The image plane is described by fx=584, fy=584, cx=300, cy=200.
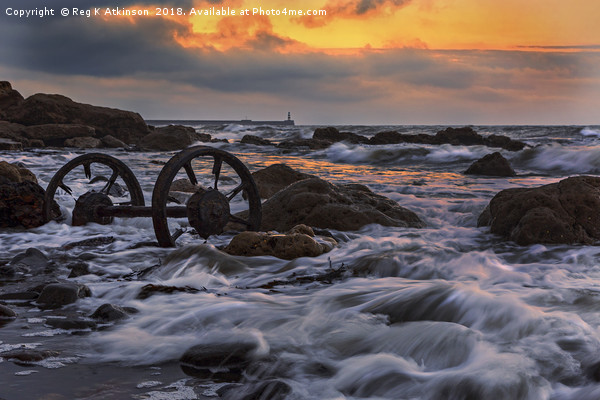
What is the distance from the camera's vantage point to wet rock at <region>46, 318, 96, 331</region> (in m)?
3.72

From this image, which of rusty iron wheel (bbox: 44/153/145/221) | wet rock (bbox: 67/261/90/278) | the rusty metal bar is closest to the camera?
wet rock (bbox: 67/261/90/278)

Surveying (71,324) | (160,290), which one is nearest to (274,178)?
(160,290)

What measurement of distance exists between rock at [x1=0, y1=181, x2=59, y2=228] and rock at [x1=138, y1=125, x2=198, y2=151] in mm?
25934

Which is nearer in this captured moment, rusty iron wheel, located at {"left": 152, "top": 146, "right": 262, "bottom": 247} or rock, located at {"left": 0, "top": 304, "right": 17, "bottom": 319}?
rock, located at {"left": 0, "top": 304, "right": 17, "bottom": 319}

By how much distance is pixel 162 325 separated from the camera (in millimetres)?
3846

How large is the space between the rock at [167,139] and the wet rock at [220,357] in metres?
31.1

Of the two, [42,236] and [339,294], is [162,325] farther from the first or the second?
[42,236]

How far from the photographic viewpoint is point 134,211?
6516 mm

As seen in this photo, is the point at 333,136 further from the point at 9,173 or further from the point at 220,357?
the point at 220,357

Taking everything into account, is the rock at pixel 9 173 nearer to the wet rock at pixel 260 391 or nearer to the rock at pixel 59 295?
the rock at pixel 59 295

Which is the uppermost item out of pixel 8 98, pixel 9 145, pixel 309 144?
pixel 8 98

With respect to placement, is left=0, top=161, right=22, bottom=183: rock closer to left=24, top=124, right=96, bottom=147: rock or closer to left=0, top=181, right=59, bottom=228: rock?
left=0, top=181, right=59, bottom=228: rock

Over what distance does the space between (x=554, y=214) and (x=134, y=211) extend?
191 inches

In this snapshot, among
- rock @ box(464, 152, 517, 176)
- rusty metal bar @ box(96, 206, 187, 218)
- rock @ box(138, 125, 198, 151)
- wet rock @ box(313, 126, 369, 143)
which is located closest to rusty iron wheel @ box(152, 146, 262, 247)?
rusty metal bar @ box(96, 206, 187, 218)
